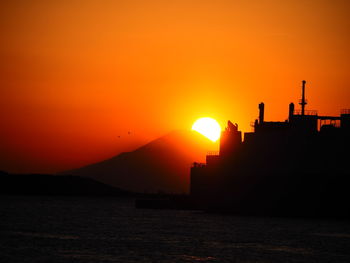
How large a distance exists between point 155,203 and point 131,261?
10428 centimetres

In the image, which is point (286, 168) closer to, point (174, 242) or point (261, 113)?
point (261, 113)

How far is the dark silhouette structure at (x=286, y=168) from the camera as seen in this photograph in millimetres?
115938

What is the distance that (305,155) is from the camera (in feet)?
385

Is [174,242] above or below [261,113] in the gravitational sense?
below

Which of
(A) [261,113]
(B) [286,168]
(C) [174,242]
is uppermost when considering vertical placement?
(A) [261,113]

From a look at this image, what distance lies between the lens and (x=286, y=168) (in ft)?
392

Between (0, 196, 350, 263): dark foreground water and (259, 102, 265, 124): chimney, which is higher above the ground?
(259, 102, 265, 124): chimney

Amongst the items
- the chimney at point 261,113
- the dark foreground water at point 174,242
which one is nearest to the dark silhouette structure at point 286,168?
the chimney at point 261,113

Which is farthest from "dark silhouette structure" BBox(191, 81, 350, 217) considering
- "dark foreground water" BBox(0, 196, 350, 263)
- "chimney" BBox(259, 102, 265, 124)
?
"dark foreground water" BBox(0, 196, 350, 263)

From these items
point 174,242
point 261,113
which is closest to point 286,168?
point 261,113

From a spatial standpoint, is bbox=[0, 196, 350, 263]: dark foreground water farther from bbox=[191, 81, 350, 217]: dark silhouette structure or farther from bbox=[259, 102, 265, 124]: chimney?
bbox=[259, 102, 265, 124]: chimney

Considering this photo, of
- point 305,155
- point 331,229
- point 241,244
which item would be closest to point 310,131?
point 305,155

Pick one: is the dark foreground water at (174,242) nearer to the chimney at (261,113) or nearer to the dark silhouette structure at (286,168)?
the dark silhouette structure at (286,168)

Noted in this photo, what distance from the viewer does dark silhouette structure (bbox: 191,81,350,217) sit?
116 metres
